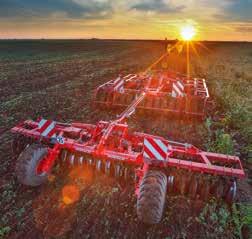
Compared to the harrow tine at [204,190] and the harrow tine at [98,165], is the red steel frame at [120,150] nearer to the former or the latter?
the harrow tine at [98,165]

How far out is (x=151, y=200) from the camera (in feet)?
A: 11.3

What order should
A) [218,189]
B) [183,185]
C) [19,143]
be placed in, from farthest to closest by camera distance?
1. [19,143]
2. [183,185]
3. [218,189]

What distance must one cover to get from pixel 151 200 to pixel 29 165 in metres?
2.04

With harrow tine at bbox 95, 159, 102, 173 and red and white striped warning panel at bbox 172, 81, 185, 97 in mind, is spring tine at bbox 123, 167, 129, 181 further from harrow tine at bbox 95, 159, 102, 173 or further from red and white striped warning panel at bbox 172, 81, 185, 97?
red and white striped warning panel at bbox 172, 81, 185, 97

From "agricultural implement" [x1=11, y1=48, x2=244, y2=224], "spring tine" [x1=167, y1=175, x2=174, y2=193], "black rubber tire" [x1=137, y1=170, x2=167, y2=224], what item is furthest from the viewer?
"spring tine" [x1=167, y1=175, x2=174, y2=193]

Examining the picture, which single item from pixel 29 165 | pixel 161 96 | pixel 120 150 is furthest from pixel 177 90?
pixel 29 165

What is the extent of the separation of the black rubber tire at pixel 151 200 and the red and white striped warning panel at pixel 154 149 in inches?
19.5

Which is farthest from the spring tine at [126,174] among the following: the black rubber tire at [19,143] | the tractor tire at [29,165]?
the black rubber tire at [19,143]

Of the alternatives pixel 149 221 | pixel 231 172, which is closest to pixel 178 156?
pixel 231 172

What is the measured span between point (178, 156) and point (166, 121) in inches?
123

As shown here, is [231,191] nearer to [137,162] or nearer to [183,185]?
[183,185]

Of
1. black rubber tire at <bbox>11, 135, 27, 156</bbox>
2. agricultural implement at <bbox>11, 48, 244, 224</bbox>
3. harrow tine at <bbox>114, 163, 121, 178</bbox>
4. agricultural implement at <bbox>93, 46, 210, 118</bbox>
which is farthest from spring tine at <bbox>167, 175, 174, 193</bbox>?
agricultural implement at <bbox>93, 46, 210, 118</bbox>

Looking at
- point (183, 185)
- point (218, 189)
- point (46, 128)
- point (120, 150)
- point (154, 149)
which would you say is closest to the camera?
point (154, 149)

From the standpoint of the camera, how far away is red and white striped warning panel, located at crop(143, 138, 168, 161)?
13.3ft
